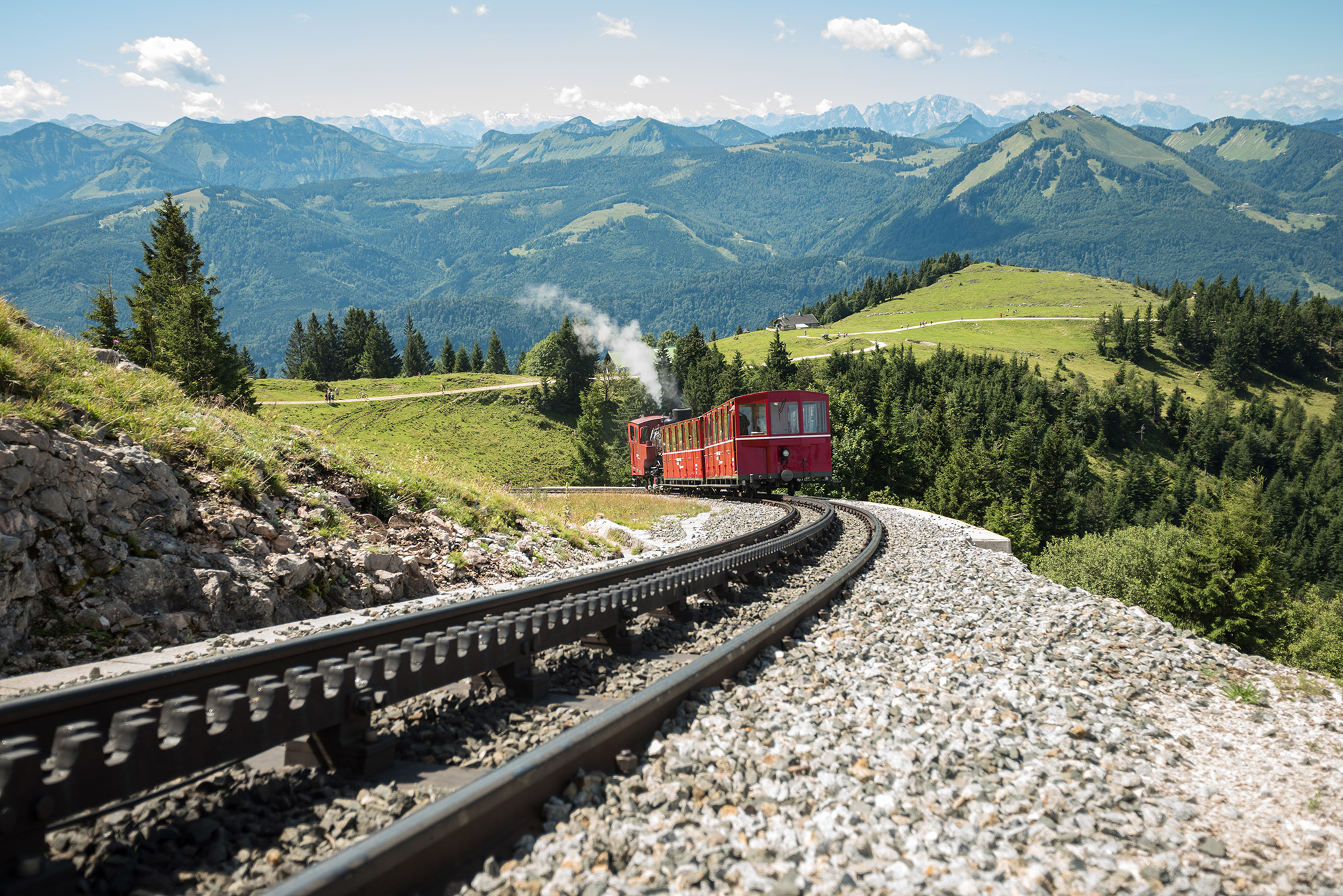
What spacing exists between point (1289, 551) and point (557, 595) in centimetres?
14591

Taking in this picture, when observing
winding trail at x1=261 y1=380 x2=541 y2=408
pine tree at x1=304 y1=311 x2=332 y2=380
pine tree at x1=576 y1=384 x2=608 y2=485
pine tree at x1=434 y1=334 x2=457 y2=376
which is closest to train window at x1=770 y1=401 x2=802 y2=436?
pine tree at x1=576 y1=384 x2=608 y2=485

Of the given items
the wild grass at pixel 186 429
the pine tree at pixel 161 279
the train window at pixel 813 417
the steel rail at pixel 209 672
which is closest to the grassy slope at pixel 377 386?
the pine tree at pixel 161 279

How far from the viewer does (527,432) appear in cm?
8975

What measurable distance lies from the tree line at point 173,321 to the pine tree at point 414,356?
68372 millimetres

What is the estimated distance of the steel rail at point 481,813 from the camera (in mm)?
2436

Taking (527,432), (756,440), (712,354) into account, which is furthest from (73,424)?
(712,354)

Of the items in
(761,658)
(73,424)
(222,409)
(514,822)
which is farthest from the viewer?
(222,409)

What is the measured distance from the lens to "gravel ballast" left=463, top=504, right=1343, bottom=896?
9.93 ft

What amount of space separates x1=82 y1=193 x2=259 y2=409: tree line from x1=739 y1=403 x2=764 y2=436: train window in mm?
27240

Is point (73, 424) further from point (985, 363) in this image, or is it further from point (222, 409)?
point (985, 363)

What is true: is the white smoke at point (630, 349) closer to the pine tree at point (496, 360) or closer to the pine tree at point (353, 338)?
the pine tree at point (496, 360)

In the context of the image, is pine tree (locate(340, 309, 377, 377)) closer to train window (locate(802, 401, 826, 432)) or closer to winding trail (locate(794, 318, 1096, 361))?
winding trail (locate(794, 318, 1096, 361))

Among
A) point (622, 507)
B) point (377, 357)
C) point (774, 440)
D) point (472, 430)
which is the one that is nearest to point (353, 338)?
point (377, 357)

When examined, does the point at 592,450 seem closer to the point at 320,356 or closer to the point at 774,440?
the point at 774,440
